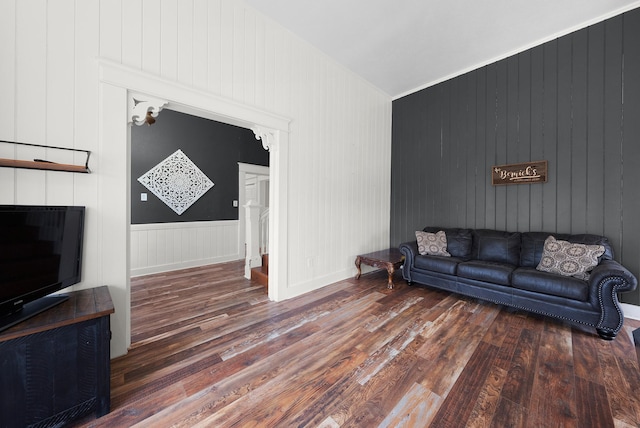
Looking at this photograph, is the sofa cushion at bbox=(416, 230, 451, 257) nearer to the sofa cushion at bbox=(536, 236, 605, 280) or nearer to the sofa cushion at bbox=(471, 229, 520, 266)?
the sofa cushion at bbox=(471, 229, 520, 266)

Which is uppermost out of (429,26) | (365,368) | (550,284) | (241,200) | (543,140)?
(429,26)

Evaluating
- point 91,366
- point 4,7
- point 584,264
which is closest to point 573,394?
point 584,264

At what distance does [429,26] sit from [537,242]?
114 inches

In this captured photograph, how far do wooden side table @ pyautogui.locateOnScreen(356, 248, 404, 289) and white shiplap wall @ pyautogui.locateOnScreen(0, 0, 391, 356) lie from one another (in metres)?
0.21

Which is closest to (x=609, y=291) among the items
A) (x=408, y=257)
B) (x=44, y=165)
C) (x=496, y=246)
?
(x=496, y=246)

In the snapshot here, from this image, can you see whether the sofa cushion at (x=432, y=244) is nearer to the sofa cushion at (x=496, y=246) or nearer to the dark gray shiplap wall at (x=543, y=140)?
the sofa cushion at (x=496, y=246)

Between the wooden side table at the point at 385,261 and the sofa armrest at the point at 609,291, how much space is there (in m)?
1.91

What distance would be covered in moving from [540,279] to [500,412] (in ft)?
5.62

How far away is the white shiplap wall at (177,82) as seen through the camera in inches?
62.3

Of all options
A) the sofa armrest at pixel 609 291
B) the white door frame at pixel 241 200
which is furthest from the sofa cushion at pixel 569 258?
the white door frame at pixel 241 200

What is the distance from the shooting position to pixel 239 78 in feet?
8.45

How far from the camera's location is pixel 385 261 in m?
3.55

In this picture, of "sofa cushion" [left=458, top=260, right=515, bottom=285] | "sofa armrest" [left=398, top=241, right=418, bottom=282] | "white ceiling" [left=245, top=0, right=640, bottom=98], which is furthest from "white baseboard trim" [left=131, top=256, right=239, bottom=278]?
"sofa cushion" [left=458, top=260, right=515, bottom=285]

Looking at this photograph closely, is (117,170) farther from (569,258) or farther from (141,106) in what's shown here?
(569,258)
